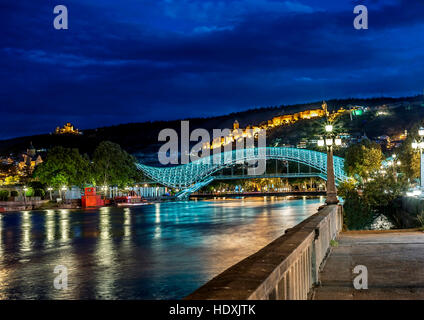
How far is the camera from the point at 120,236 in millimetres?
37000

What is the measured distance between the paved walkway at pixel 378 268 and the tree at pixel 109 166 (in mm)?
82517

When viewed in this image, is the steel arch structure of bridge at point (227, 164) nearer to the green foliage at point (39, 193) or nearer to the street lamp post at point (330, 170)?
the green foliage at point (39, 193)

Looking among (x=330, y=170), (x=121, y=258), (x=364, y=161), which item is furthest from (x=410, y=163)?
(x=121, y=258)

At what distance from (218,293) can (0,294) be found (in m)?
15.2

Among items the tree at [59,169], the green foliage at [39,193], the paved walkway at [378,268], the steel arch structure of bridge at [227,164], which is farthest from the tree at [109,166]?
the paved walkway at [378,268]

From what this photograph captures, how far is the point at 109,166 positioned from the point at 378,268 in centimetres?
8900

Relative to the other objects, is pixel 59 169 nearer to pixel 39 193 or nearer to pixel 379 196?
pixel 39 193

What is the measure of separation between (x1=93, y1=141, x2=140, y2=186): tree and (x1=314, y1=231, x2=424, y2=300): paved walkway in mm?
82517

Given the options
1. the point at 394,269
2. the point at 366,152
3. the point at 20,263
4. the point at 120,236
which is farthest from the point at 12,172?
the point at 394,269

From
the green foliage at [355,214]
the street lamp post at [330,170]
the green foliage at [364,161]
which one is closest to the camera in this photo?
the street lamp post at [330,170]

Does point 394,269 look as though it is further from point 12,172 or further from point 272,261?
point 12,172

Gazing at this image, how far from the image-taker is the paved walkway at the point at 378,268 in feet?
26.1

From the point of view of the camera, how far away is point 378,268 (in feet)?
33.3

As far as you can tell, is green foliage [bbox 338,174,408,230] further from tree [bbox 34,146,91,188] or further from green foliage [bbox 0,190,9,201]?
green foliage [bbox 0,190,9,201]
